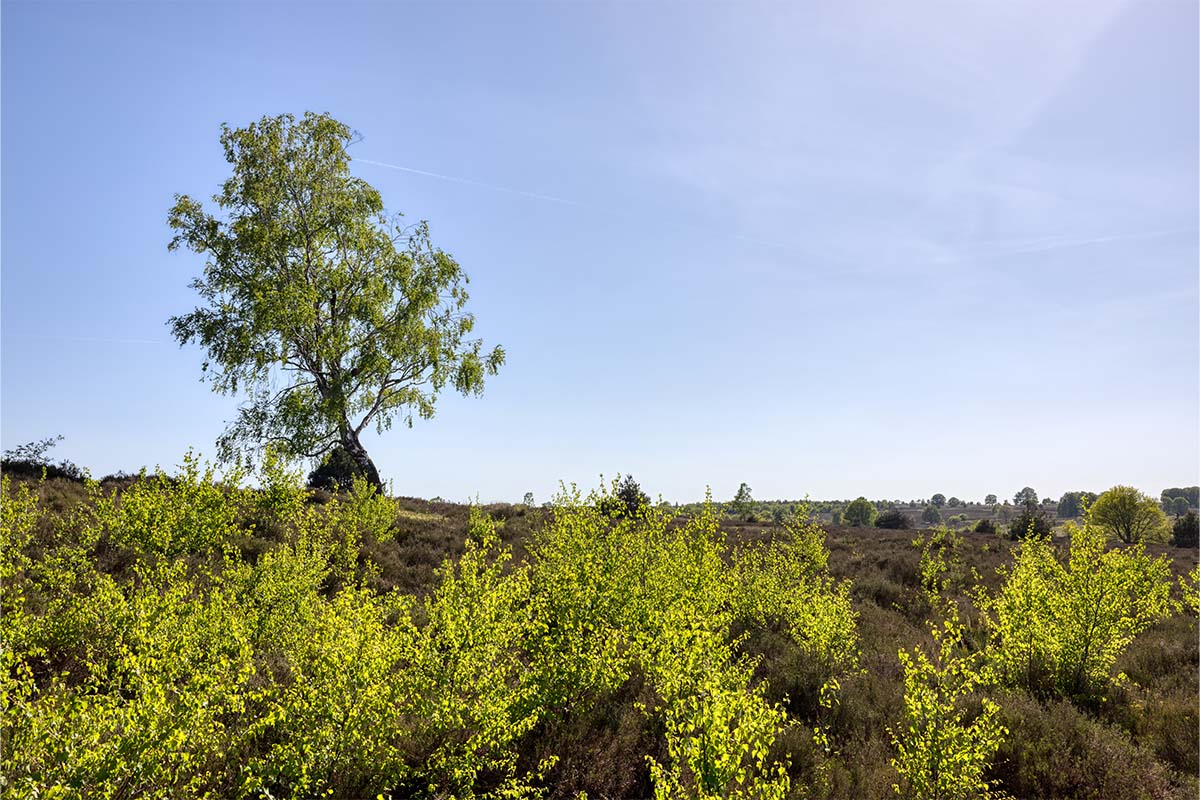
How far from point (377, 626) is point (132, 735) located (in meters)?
2.18

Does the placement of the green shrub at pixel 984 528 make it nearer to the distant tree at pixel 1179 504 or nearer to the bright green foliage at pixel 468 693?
the bright green foliage at pixel 468 693

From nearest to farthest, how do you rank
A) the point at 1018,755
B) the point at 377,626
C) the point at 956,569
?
1. the point at 377,626
2. the point at 1018,755
3. the point at 956,569

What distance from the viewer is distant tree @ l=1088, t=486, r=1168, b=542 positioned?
4491 centimetres

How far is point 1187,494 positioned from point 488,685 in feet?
797

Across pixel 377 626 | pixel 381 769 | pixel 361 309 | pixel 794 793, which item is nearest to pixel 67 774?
pixel 381 769

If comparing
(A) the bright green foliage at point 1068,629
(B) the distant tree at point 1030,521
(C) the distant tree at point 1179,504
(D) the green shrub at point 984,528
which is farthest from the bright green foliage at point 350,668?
(C) the distant tree at point 1179,504

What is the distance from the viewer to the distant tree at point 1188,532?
3678cm

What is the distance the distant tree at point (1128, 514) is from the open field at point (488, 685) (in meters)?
43.1

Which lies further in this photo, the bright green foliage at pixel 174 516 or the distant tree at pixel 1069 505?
the distant tree at pixel 1069 505

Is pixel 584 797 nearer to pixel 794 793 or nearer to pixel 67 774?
pixel 794 793

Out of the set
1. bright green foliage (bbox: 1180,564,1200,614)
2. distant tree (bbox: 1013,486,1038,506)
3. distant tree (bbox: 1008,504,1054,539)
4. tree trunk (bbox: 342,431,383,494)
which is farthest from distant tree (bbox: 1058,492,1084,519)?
tree trunk (bbox: 342,431,383,494)

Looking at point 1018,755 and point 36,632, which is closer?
point 36,632

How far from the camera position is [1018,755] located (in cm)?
694

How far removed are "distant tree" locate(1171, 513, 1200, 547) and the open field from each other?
3459cm
